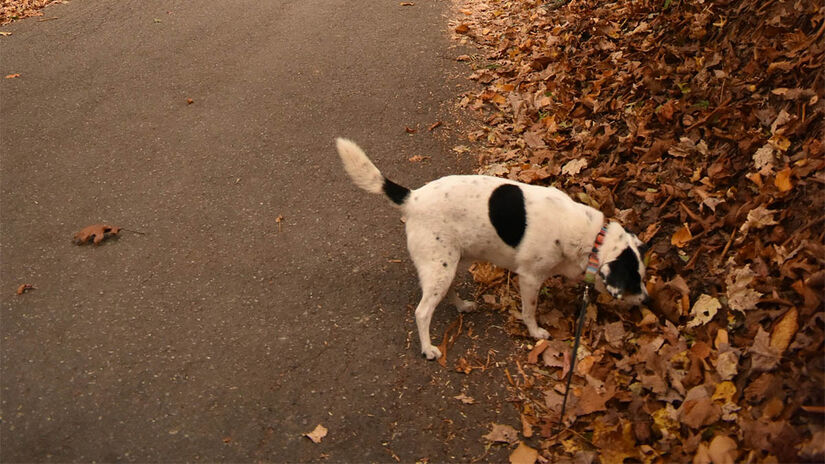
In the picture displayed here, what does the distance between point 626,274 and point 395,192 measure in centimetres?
160

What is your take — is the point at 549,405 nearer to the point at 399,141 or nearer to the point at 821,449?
the point at 821,449

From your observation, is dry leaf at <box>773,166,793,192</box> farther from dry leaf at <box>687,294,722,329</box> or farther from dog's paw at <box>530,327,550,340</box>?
dog's paw at <box>530,327,550,340</box>

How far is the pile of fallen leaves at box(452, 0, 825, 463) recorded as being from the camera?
333cm

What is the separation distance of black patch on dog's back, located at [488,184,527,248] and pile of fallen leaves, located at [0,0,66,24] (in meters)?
8.69

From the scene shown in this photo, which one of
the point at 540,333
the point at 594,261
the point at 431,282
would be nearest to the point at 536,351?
the point at 540,333

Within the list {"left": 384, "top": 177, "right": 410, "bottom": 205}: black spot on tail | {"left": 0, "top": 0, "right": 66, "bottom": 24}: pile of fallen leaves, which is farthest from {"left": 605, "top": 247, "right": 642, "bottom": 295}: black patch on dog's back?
{"left": 0, "top": 0, "right": 66, "bottom": 24}: pile of fallen leaves

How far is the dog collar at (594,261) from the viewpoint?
3.82m

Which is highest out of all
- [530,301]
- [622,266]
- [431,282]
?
[622,266]

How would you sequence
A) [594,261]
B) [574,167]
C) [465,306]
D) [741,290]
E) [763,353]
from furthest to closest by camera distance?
1. [574,167]
2. [465,306]
3. [594,261]
4. [741,290]
5. [763,353]

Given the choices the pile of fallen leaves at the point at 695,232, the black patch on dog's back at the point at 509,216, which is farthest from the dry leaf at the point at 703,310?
the black patch on dog's back at the point at 509,216

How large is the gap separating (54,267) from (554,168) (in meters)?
4.36

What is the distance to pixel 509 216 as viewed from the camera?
12.9 feet

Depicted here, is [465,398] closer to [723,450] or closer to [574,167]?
[723,450]

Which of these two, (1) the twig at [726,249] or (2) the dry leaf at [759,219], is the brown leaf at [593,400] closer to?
(1) the twig at [726,249]
